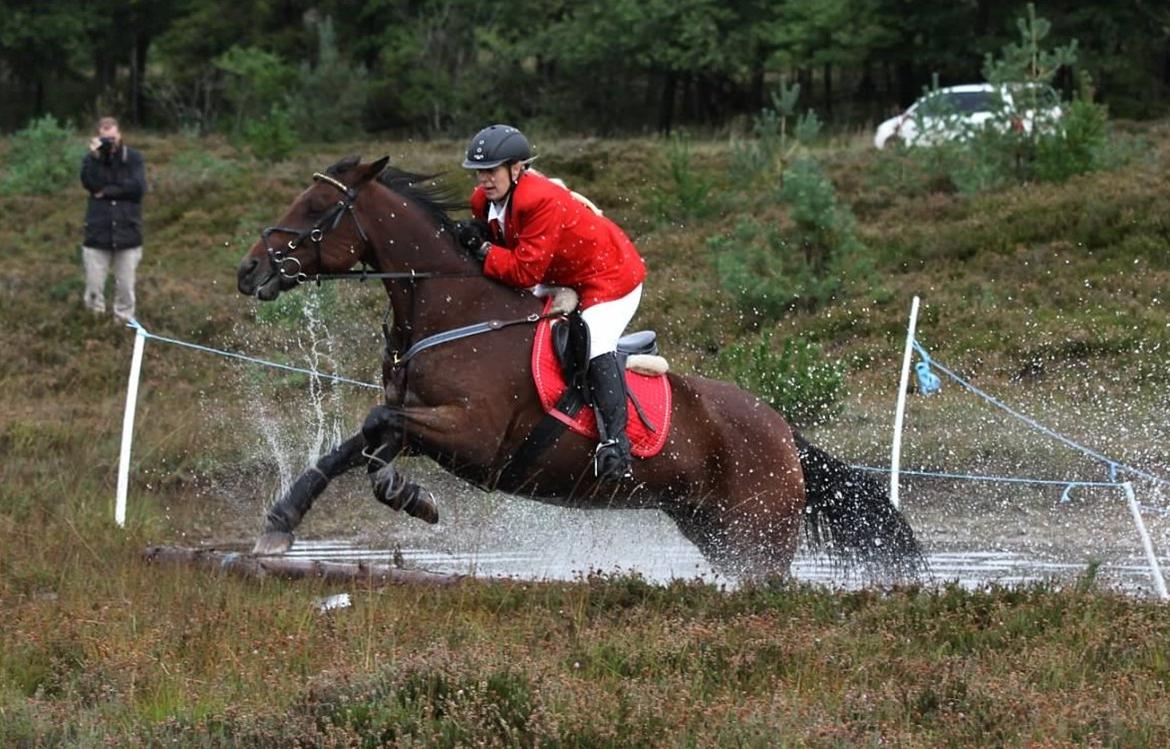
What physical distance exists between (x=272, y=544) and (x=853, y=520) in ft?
10.4

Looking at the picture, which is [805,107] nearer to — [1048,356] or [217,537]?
[1048,356]

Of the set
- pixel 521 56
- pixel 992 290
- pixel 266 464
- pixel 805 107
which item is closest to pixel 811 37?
pixel 805 107

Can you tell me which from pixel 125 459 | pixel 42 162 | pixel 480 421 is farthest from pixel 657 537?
pixel 42 162

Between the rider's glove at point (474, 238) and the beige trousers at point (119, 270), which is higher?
the rider's glove at point (474, 238)

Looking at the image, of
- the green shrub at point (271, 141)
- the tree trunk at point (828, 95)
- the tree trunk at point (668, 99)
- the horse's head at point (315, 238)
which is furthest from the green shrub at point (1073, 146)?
the tree trunk at point (668, 99)

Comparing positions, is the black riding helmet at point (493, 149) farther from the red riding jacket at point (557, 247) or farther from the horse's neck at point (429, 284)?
the horse's neck at point (429, 284)

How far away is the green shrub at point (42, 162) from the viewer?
25766mm

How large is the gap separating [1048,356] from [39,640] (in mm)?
10826

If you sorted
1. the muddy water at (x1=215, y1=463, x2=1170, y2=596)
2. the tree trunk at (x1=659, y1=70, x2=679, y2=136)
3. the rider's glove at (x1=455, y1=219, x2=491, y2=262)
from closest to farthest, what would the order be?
the rider's glove at (x1=455, y1=219, x2=491, y2=262)
the muddy water at (x1=215, y1=463, x2=1170, y2=596)
the tree trunk at (x1=659, y1=70, x2=679, y2=136)

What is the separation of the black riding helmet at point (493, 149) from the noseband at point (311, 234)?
725mm

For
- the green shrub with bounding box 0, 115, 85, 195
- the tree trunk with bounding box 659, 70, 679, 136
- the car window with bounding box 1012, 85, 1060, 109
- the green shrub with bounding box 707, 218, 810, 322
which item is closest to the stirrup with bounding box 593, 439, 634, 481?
the green shrub with bounding box 707, 218, 810, 322

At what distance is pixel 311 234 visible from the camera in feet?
28.6

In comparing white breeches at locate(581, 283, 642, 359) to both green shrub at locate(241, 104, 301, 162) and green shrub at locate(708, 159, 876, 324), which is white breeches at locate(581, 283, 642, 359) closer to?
green shrub at locate(708, 159, 876, 324)

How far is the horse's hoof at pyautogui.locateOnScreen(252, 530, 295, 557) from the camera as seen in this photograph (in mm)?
8766
